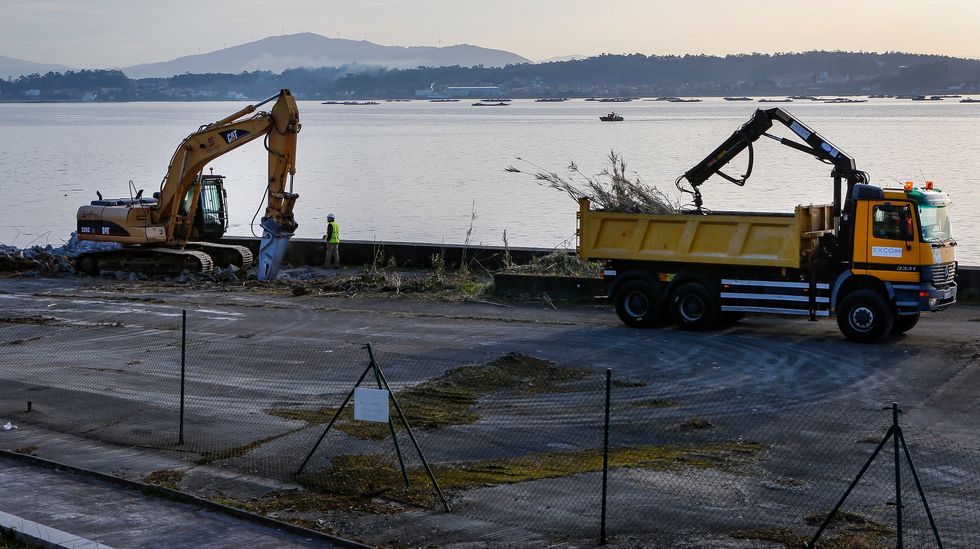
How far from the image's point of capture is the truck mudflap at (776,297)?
68.7 feet

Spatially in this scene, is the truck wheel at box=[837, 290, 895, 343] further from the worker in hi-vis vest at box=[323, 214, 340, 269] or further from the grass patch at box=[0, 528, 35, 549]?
the worker in hi-vis vest at box=[323, 214, 340, 269]

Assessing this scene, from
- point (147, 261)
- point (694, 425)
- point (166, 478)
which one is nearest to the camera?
point (166, 478)

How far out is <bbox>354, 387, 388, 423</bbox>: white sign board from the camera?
1160 centimetres

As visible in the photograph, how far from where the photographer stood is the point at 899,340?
20953 millimetres

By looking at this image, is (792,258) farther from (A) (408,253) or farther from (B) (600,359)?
(A) (408,253)

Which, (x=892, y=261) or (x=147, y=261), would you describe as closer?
(x=892, y=261)

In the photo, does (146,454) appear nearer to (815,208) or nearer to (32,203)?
(815,208)

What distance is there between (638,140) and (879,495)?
12651cm

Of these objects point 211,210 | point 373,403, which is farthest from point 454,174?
point 373,403

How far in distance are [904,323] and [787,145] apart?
12.7ft

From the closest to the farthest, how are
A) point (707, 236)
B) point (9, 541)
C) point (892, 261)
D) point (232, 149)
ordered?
point (9, 541), point (892, 261), point (707, 236), point (232, 149)

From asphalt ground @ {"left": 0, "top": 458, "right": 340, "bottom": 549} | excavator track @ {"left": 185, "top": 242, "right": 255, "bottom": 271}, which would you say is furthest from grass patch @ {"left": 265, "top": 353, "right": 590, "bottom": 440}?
excavator track @ {"left": 185, "top": 242, "right": 255, "bottom": 271}

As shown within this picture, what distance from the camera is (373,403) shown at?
11656mm

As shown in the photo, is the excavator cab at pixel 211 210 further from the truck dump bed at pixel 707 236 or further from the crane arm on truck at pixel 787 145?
the crane arm on truck at pixel 787 145
